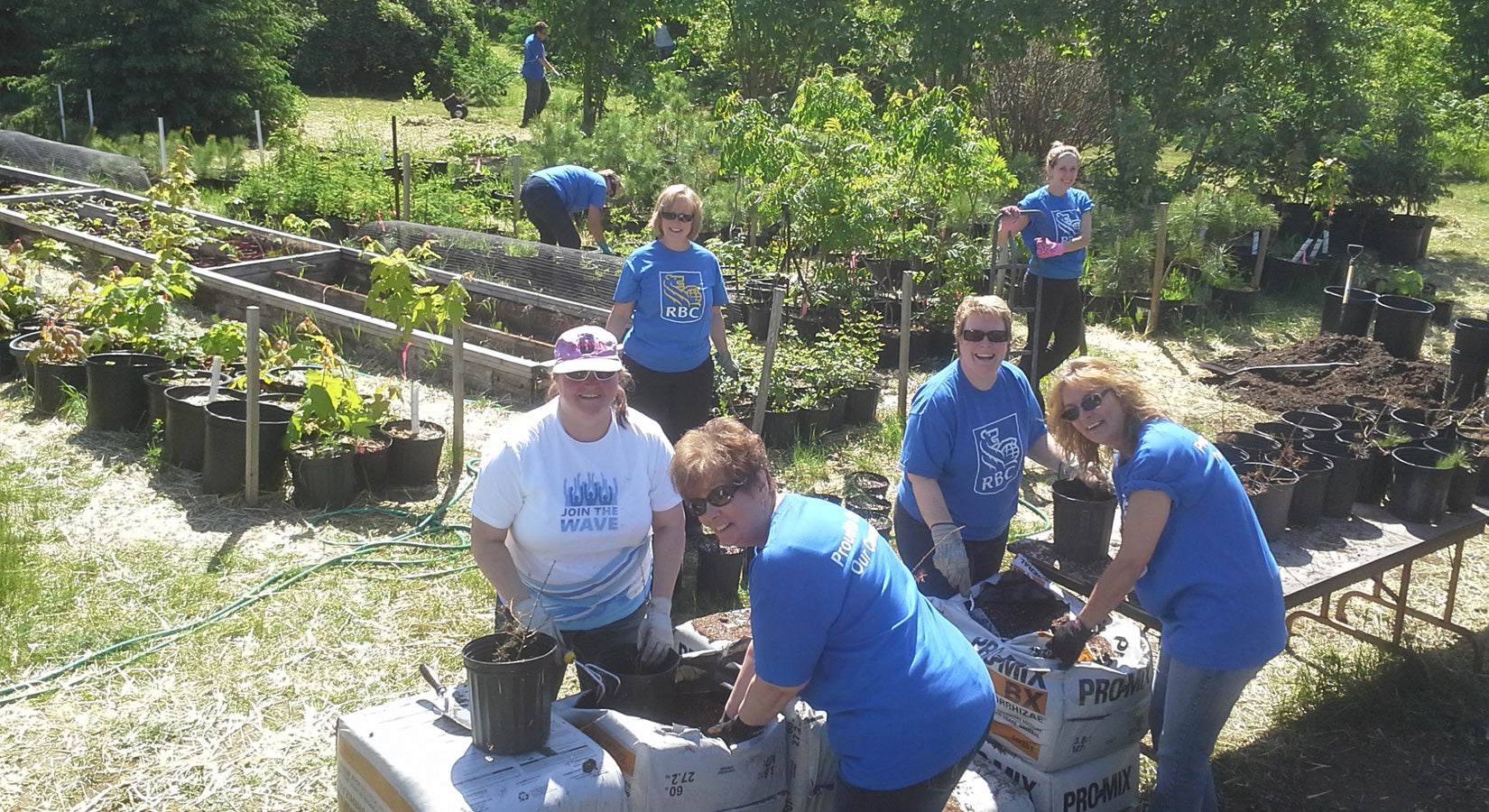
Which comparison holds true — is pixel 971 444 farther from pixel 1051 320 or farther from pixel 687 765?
pixel 1051 320

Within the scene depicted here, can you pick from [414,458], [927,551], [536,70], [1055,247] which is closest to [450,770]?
[927,551]

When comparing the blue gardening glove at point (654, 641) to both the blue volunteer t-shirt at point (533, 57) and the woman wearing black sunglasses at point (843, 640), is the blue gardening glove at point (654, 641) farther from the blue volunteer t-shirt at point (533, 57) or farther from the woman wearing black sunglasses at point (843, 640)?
the blue volunteer t-shirt at point (533, 57)

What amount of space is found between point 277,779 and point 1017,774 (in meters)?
2.23

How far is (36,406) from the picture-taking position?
6676 mm

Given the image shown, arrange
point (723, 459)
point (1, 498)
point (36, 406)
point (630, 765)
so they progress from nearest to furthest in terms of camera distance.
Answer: point (723, 459)
point (630, 765)
point (1, 498)
point (36, 406)

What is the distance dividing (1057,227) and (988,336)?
11.5 ft

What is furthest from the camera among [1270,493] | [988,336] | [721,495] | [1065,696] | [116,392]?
[116,392]

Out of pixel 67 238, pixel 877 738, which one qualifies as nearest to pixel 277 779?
pixel 877 738

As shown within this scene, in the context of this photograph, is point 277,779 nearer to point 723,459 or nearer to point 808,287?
point 723,459

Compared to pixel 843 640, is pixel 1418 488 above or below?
below

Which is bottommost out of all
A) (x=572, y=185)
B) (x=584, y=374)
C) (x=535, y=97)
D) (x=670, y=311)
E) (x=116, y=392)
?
(x=116, y=392)

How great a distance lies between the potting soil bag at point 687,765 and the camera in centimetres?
264

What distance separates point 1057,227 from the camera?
22.6 ft

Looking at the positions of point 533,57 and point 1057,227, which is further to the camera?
point 533,57
